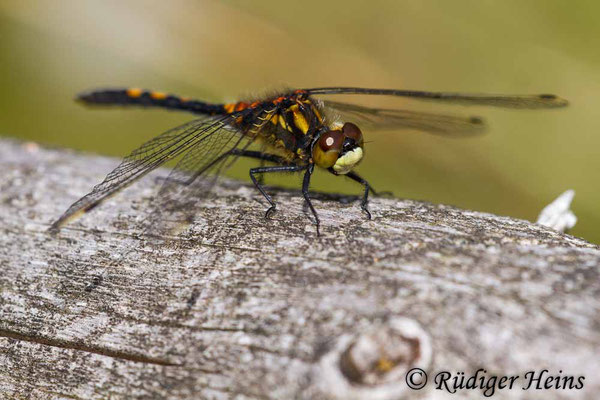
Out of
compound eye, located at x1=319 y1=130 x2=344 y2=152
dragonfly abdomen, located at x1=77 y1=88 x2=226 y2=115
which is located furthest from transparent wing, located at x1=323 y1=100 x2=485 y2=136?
dragonfly abdomen, located at x1=77 y1=88 x2=226 y2=115

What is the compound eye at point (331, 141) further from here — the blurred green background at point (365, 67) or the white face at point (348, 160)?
the blurred green background at point (365, 67)

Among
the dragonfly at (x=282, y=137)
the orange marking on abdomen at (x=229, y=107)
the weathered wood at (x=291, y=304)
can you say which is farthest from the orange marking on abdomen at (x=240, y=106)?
the weathered wood at (x=291, y=304)

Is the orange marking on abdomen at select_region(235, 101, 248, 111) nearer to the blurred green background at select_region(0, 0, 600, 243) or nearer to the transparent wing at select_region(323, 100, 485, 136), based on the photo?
the transparent wing at select_region(323, 100, 485, 136)

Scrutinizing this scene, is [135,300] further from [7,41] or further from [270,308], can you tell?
[7,41]

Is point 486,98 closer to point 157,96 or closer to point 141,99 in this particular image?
point 157,96

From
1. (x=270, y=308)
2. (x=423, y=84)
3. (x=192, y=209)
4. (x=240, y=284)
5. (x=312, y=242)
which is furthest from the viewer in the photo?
(x=423, y=84)

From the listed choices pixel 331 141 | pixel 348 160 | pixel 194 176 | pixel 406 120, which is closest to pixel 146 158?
pixel 194 176

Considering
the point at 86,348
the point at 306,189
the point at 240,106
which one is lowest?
the point at 86,348

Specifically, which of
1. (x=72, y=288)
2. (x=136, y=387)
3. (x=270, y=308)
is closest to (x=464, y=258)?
(x=270, y=308)
